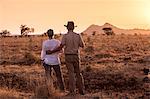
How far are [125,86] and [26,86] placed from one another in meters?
3.27

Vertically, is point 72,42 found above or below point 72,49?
above

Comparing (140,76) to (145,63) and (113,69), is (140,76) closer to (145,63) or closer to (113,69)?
(113,69)

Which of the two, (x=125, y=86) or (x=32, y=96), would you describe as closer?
(x=32, y=96)

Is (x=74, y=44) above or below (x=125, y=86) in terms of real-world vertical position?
above

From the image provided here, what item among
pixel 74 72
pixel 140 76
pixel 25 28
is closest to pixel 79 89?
pixel 74 72

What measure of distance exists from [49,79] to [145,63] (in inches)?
396

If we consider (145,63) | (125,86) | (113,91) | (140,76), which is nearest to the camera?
(113,91)

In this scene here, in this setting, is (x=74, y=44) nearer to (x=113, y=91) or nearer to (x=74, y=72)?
(x=74, y=72)

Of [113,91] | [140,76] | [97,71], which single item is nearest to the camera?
[113,91]

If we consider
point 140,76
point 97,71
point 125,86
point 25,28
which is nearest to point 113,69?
point 97,71

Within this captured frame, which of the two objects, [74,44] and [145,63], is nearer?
[74,44]

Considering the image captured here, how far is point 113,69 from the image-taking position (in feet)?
71.0

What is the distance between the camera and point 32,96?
15.1 meters

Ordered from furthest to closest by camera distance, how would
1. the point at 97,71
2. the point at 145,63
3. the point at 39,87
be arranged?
the point at 145,63, the point at 97,71, the point at 39,87
